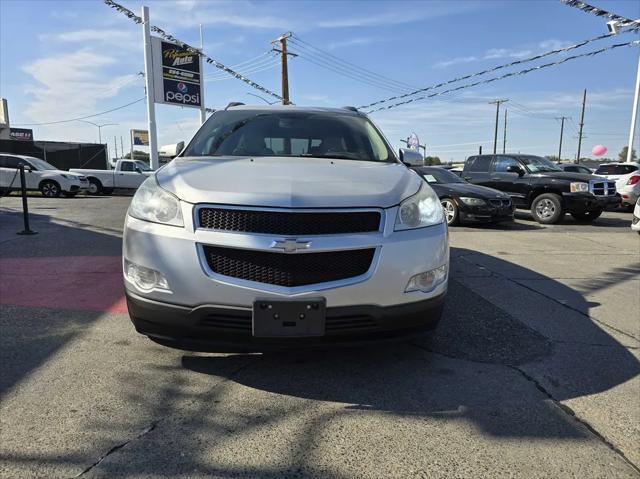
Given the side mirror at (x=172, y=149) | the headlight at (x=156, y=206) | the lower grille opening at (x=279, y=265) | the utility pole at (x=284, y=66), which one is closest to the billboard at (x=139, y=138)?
the utility pole at (x=284, y=66)

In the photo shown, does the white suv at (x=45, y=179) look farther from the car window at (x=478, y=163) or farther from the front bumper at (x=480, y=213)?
the front bumper at (x=480, y=213)

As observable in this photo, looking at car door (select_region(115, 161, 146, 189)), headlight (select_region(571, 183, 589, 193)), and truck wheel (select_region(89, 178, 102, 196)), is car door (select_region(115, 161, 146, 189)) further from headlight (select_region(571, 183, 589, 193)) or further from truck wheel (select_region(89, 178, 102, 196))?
headlight (select_region(571, 183, 589, 193))

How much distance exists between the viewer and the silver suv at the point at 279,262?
8.54ft

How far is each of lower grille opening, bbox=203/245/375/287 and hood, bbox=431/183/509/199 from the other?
8.88 m

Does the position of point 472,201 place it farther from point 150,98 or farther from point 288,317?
point 150,98

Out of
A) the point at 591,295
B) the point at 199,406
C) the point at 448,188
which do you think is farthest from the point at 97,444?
the point at 448,188

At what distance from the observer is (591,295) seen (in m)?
5.20

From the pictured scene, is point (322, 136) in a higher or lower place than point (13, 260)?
higher

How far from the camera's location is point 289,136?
167 inches

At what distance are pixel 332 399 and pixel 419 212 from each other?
4.10 ft

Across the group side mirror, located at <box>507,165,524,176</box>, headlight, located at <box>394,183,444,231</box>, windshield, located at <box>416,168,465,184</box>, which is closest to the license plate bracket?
headlight, located at <box>394,183,444,231</box>

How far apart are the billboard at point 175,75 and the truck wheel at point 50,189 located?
672cm

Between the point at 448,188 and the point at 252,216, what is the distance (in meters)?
9.37

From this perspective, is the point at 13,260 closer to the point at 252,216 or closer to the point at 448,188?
the point at 252,216
